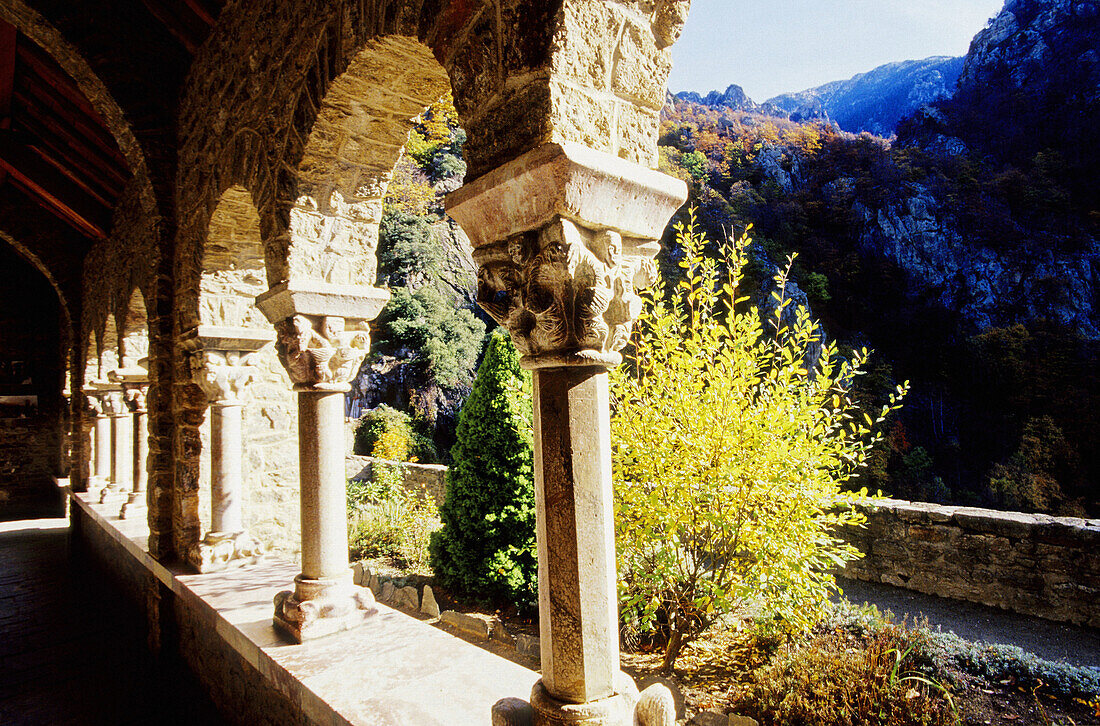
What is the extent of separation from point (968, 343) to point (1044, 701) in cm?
1933

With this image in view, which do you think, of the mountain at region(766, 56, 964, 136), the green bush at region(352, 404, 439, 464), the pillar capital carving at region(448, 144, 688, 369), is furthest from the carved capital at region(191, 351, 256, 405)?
the mountain at region(766, 56, 964, 136)

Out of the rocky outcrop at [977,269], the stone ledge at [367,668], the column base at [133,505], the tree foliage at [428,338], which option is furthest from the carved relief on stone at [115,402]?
the rocky outcrop at [977,269]

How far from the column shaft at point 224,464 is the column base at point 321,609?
1280 millimetres

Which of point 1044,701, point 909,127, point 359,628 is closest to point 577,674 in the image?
point 359,628

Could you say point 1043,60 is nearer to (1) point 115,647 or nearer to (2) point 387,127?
(2) point 387,127

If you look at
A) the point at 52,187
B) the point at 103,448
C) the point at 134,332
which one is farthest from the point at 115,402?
the point at 52,187

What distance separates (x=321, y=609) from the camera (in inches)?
90.1

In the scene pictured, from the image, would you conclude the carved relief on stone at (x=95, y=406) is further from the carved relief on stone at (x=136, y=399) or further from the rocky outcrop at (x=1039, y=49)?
the rocky outcrop at (x=1039, y=49)

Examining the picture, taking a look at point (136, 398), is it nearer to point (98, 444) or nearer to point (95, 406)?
point (95, 406)

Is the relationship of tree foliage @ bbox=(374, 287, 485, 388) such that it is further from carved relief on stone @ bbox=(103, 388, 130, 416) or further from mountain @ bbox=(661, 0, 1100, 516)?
carved relief on stone @ bbox=(103, 388, 130, 416)

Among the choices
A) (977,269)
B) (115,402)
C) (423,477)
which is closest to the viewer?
(115,402)

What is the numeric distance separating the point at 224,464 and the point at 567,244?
10.4 feet

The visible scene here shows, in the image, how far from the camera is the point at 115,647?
14.0 ft

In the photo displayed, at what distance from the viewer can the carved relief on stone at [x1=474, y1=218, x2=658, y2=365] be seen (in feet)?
3.76
